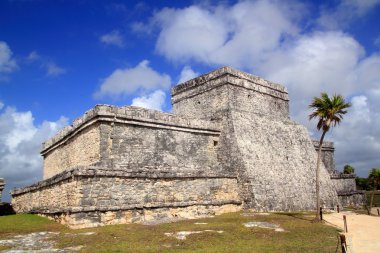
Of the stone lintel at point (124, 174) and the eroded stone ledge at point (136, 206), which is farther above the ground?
the stone lintel at point (124, 174)

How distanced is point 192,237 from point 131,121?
7688mm

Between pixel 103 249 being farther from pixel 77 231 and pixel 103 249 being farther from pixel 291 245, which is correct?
pixel 291 245

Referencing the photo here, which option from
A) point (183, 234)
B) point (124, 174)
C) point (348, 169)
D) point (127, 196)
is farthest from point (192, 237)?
point (348, 169)

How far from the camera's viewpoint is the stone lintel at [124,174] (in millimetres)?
13625

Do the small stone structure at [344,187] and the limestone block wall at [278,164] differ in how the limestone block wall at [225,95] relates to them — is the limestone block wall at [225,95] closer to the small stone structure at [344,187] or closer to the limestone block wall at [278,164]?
the limestone block wall at [278,164]

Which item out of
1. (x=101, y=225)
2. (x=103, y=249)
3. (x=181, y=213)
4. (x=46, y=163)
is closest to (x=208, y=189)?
(x=181, y=213)

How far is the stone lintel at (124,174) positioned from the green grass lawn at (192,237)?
5.96 ft

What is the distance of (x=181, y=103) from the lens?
24.4 metres

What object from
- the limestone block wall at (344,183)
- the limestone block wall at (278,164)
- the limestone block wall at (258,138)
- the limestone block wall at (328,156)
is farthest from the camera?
the limestone block wall at (328,156)

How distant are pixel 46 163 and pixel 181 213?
1160 centimetres

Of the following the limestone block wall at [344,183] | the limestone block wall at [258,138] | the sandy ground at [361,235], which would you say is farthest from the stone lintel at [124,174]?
the limestone block wall at [344,183]

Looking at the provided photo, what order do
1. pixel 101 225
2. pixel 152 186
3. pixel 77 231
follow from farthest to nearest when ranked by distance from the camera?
1. pixel 152 186
2. pixel 101 225
3. pixel 77 231

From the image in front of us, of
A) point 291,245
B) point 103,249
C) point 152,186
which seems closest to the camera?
point 103,249

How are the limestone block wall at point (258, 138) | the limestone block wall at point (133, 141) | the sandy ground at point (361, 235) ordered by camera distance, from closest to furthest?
the sandy ground at point (361, 235) < the limestone block wall at point (133, 141) < the limestone block wall at point (258, 138)
